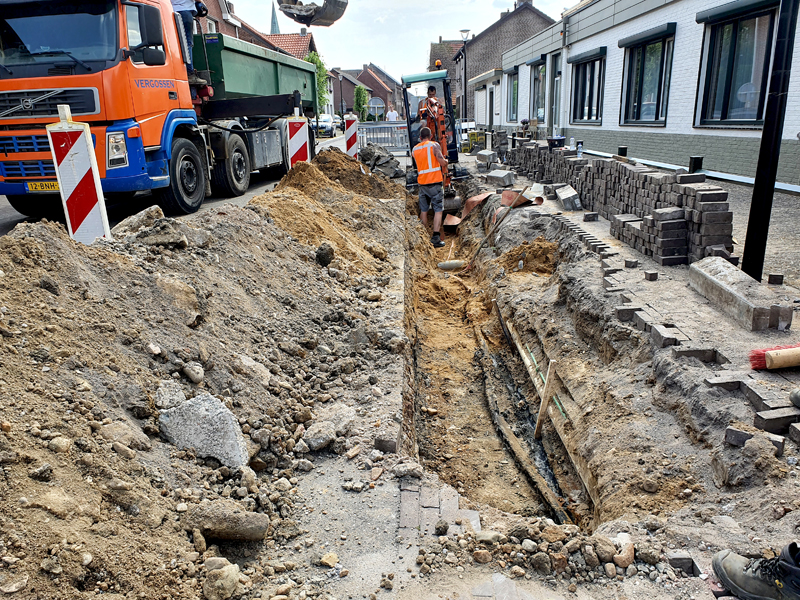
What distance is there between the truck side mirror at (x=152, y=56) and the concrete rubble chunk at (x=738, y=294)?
6761mm

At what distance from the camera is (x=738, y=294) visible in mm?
4652

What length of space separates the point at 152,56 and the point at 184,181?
184 centimetres

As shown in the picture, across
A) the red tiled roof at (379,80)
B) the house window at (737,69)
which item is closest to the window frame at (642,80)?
the house window at (737,69)

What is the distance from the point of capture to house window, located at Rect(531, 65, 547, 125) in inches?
901

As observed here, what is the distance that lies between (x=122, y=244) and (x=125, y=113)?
10.8 ft

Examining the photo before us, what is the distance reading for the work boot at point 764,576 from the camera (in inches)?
92.4

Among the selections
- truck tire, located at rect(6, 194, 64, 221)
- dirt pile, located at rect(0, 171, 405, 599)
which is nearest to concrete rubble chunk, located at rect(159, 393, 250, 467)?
dirt pile, located at rect(0, 171, 405, 599)

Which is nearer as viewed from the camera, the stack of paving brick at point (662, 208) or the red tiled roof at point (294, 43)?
the stack of paving brick at point (662, 208)

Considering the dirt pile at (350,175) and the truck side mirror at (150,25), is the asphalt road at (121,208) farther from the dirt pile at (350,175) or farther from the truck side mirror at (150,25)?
the truck side mirror at (150,25)

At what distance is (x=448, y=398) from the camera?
595 centimetres

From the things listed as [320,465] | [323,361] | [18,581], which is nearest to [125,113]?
[323,361]

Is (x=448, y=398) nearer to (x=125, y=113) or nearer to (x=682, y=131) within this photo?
(x=125, y=113)

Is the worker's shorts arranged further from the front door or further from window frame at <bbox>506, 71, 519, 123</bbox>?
the front door

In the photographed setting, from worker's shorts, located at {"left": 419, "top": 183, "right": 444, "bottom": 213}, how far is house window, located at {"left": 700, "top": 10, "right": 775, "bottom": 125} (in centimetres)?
549
